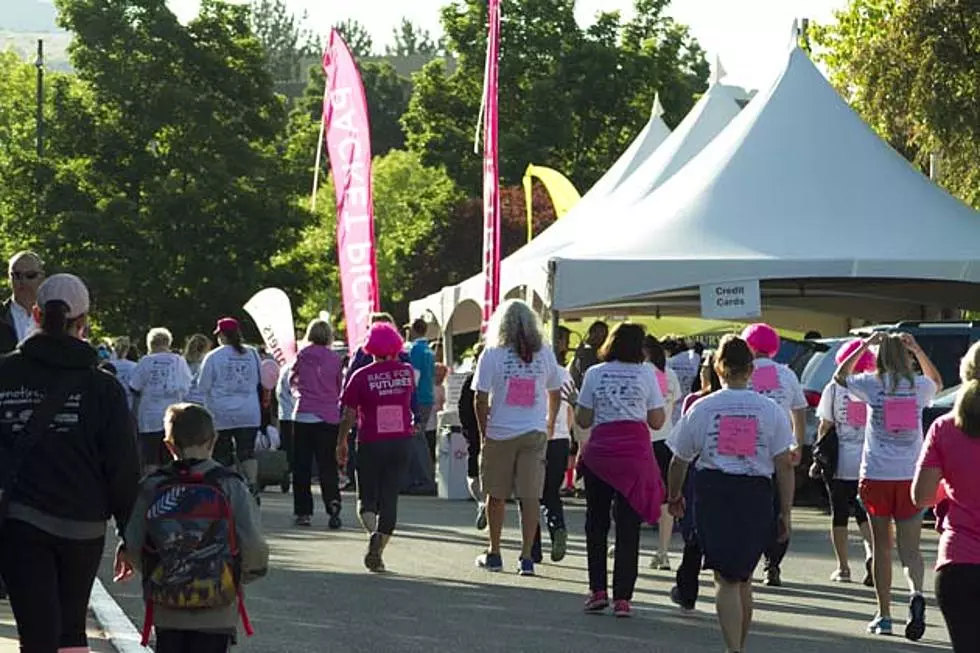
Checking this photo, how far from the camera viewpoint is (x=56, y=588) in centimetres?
825

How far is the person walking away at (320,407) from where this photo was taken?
20.3 meters

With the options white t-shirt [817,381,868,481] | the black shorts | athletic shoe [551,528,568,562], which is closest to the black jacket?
white t-shirt [817,381,868,481]

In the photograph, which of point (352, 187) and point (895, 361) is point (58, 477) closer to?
point (895, 361)

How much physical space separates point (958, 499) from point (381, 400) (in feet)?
26.3

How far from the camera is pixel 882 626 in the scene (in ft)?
42.0

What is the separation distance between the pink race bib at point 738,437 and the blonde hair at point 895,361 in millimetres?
2532

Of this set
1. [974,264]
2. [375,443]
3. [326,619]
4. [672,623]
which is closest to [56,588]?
[326,619]

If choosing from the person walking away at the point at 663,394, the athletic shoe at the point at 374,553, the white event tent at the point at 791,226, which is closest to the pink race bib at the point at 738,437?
the athletic shoe at the point at 374,553

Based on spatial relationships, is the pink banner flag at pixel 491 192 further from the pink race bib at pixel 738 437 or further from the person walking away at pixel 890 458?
the pink race bib at pixel 738 437

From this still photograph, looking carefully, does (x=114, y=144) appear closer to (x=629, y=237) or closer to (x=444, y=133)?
(x=444, y=133)

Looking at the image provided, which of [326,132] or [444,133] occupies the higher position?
[444,133]

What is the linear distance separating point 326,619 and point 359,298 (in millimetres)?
15019

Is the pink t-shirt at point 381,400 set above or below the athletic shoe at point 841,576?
above

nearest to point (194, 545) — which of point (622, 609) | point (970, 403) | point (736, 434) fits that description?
point (970, 403)
